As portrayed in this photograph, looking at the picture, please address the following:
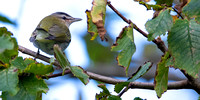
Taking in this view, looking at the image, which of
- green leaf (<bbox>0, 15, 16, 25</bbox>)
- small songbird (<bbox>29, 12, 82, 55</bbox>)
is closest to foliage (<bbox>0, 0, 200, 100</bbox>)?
green leaf (<bbox>0, 15, 16, 25</bbox>)

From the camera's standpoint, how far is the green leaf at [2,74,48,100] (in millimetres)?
1436

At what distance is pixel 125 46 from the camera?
1524 millimetres

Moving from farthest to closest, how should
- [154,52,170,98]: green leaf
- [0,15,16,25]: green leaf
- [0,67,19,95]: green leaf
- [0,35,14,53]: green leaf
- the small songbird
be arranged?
the small songbird → [0,15,16,25]: green leaf → [154,52,170,98]: green leaf → [0,67,19,95]: green leaf → [0,35,14,53]: green leaf

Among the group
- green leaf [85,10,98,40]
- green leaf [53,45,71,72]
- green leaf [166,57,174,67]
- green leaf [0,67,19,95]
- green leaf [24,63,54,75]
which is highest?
green leaf [85,10,98,40]

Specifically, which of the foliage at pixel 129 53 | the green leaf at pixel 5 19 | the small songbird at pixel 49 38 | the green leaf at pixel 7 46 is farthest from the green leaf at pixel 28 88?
the small songbird at pixel 49 38

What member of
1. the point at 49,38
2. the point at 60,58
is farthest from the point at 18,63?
the point at 49,38

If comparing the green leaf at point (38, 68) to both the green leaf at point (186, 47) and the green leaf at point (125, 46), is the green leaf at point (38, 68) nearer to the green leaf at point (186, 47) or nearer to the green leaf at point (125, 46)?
the green leaf at point (125, 46)

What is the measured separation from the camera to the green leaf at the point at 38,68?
1.49 meters

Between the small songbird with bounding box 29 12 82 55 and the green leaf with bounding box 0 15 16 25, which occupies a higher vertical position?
the green leaf with bounding box 0 15 16 25

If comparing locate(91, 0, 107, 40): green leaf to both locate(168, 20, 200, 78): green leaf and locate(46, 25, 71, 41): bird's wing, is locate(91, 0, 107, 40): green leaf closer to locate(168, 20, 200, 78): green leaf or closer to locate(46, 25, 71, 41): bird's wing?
locate(168, 20, 200, 78): green leaf

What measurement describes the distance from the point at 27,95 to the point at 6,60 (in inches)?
8.0

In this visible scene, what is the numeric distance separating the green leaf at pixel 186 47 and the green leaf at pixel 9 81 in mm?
739

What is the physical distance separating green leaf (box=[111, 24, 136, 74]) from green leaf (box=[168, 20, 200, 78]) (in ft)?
0.61

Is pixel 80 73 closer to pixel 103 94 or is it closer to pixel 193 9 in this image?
pixel 103 94
